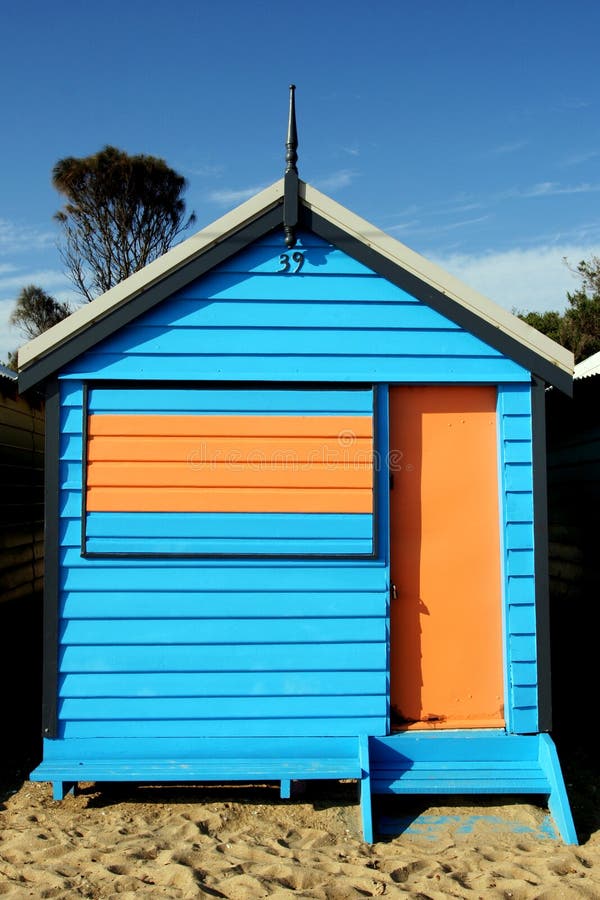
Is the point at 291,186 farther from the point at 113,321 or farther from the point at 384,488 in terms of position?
the point at 384,488

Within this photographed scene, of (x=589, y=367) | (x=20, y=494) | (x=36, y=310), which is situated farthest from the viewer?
(x=36, y=310)

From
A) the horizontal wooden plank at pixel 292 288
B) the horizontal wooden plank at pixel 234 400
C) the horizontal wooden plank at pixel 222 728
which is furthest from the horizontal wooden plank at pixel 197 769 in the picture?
the horizontal wooden plank at pixel 292 288

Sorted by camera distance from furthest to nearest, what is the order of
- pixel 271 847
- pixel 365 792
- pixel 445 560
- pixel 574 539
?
pixel 574 539
pixel 445 560
pixel 365 792
pixel 271 847

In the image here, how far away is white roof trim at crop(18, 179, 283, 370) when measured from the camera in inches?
199

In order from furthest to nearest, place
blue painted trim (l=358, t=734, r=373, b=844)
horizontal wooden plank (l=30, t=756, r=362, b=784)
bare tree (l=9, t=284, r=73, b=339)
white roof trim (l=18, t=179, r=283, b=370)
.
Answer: bare tree (l=9, t=284, r=73, b=339) → white roof trim (l=18, t=179, r=283, b=370) → horizontal wooden plank (l=30, t=756, r=362, b=784) → blue painted trim (l=358, t=734, r=373, b=844)

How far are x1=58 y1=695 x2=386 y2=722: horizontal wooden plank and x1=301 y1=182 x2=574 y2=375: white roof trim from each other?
263cm

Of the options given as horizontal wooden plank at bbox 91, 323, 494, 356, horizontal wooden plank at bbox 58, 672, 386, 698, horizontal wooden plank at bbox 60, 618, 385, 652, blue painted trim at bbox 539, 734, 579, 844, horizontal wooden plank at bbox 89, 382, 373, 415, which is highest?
horizontal wooden plank at bbox 91, 323, 494, 356

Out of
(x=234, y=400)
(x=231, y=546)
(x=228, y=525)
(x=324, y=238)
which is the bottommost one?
(x=231, y=546)

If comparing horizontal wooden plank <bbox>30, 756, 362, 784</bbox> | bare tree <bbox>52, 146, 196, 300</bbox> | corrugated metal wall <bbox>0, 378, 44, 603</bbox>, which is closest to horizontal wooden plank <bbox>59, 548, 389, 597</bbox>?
horizontal wooden plank <bbox>30, 756, 362, 784</bbox>

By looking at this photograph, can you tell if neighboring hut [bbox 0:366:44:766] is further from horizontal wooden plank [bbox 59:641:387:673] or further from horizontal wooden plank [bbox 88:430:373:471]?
horizontal wooden plank [bbox 88:430:373:471]

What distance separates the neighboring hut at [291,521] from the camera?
5105mm

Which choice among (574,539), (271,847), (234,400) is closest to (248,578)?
(234,400)

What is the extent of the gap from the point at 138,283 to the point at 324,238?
127 cm

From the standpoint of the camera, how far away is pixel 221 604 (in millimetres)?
5160
